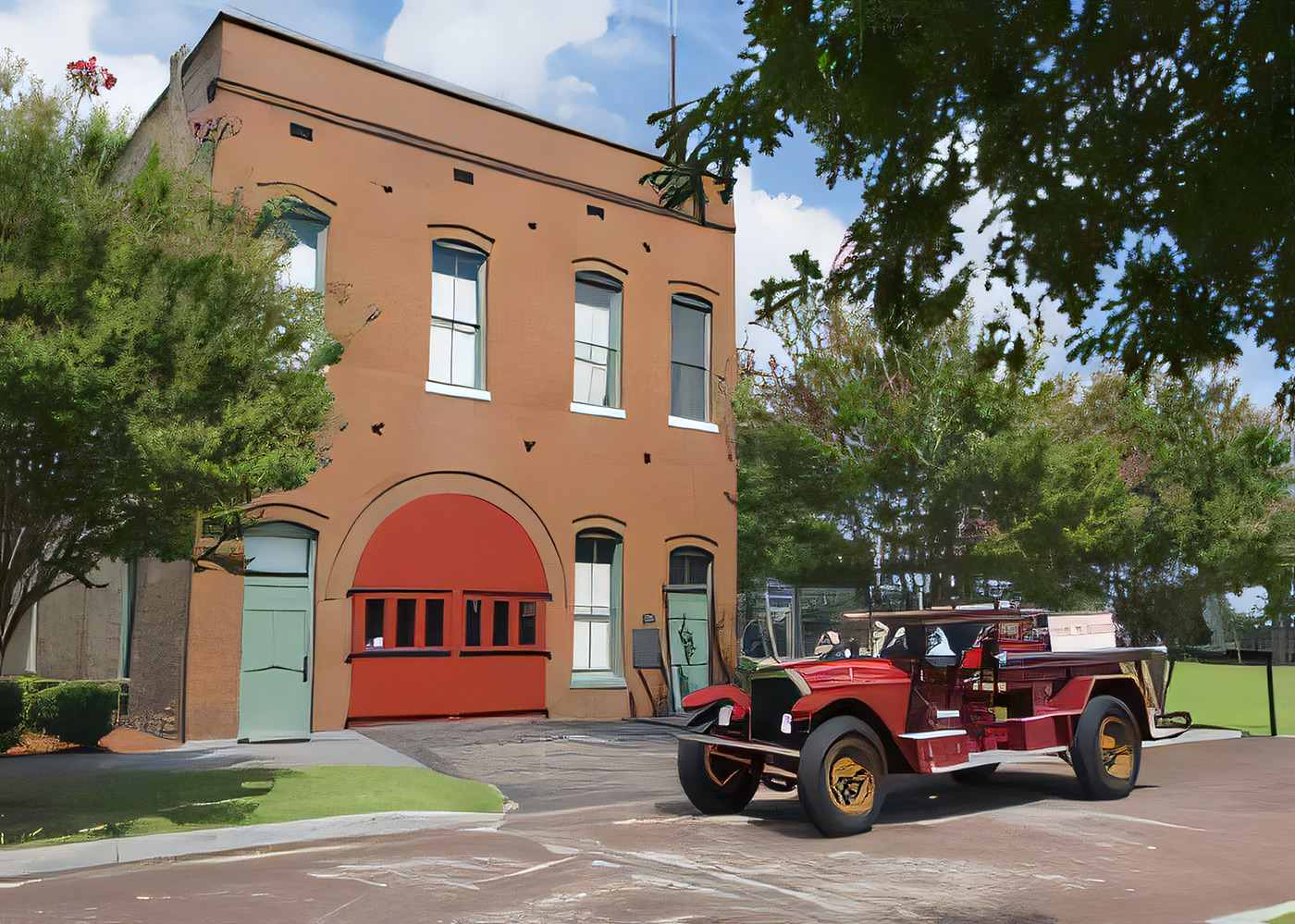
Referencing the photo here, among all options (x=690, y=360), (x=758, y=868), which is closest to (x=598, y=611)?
(x=690, y=360)

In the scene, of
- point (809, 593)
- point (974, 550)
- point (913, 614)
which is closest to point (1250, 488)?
point (974, 550)

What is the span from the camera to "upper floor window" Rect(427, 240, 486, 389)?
17266 millimetres

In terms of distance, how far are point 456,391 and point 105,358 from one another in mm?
8387

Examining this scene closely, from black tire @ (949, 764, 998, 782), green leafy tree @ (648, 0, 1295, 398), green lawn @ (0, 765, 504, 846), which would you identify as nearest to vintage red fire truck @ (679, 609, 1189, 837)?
black tire @ (949, 764, 998, 782)

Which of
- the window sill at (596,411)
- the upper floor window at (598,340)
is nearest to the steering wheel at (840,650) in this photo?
the window sill at (596,411)

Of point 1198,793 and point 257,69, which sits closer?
point 1198,793

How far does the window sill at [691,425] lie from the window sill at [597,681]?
177 inches

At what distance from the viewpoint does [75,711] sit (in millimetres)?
13891

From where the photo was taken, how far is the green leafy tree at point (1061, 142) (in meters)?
4.82

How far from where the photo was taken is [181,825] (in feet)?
29.0

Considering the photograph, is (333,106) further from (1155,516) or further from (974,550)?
(1155,516)

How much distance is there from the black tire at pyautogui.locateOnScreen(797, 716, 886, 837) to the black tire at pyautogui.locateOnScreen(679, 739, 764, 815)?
100 centimetres

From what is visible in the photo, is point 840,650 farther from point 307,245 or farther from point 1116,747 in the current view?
point 307,245

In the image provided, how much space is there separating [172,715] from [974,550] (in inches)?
560
